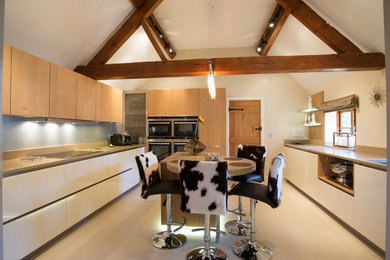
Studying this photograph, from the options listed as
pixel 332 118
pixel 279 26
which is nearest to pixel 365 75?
pixel 332 118

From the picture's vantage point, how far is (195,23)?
3.67 m

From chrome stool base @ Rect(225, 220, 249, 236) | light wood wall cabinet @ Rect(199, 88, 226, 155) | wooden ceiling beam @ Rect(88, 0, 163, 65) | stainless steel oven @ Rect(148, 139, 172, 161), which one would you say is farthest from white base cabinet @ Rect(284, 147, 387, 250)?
wooden ceiling beam @ Rect(88, 0, 163, 65)

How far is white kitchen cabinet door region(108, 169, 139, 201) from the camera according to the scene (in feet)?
9.49

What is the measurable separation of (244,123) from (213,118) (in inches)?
37.4

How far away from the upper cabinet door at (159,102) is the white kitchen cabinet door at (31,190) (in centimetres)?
257

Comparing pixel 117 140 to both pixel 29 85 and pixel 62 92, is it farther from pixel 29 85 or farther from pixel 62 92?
pixel 29 85

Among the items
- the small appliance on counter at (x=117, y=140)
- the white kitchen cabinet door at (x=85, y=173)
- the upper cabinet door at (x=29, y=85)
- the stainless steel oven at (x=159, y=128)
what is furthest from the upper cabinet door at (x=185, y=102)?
the upper cabinet door at (x=29, y=85)

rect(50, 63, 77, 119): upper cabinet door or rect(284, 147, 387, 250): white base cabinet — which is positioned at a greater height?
rect(50, 63, 77, 119): upper cabinet door

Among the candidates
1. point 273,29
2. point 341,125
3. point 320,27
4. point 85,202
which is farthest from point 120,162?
point 341,125

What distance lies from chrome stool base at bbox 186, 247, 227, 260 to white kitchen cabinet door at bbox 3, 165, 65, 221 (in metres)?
1.48

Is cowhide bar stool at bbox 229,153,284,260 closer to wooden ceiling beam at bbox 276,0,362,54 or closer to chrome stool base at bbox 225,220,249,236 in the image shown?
chrome stool base at bbox 225,220,249,236

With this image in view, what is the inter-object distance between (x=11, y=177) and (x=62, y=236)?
0.97 metres

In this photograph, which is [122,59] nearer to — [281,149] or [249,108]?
[249,108]

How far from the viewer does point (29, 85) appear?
2.03 meters
